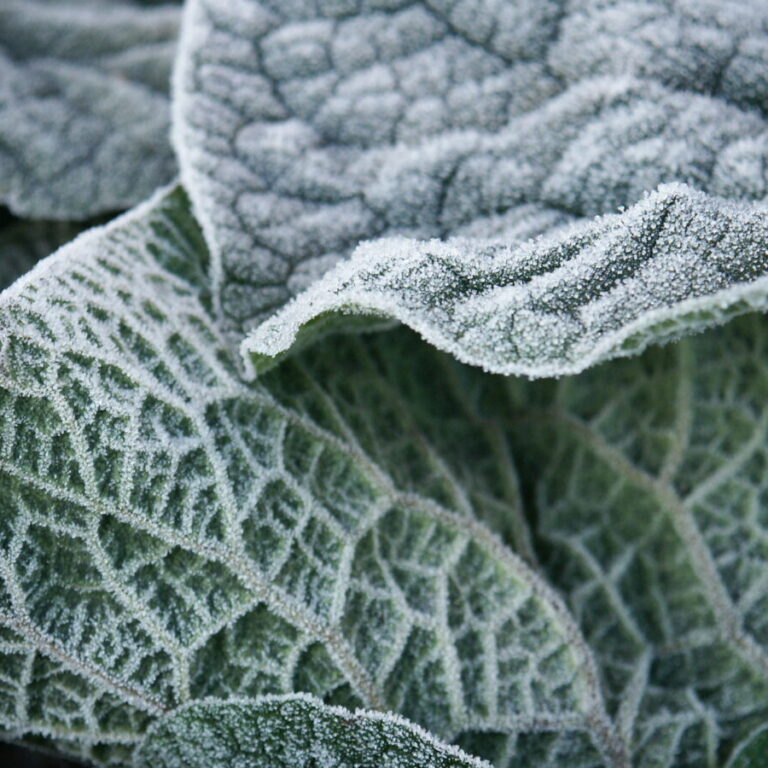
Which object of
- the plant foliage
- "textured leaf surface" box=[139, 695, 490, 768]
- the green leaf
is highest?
the plant foliage

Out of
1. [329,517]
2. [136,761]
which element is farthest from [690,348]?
[136,761]

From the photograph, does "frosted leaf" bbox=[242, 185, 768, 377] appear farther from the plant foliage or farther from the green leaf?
the green leaf

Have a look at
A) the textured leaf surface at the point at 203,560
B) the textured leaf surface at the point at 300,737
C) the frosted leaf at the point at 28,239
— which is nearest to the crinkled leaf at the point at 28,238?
the frosted leaf at the point at 28,239

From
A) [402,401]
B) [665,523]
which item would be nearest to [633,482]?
[665,523]

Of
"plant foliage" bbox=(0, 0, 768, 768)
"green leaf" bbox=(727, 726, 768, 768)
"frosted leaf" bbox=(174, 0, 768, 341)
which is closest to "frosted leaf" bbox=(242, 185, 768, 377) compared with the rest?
"plant foliage" bbox=(0, 0, 768, 768)

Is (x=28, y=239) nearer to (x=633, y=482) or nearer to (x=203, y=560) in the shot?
(x=203, y=560)

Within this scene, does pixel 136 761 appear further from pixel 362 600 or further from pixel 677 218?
pixel 677 218

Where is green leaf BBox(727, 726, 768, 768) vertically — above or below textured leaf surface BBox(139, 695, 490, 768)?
below

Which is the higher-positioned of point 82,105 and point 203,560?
point 82,105
